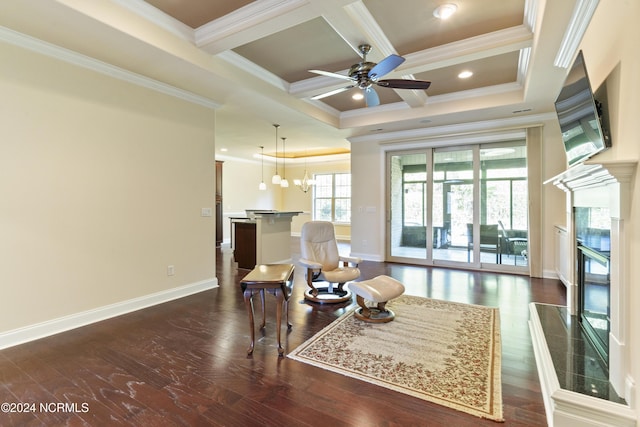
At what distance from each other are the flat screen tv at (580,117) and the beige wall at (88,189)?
420 centimetres

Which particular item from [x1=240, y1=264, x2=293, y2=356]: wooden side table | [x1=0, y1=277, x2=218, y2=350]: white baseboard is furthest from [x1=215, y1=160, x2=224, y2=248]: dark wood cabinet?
[x1=240, y1=264, x2=293, y2=356]: wooden side table

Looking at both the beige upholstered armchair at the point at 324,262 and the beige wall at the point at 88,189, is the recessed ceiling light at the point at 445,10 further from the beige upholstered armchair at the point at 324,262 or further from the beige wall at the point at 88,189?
the beige wall at the point at 88,189

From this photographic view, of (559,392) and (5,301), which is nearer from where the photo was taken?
(559,392)

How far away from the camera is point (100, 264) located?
3357 mm

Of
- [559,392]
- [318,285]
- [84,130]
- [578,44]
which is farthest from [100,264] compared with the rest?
[578,44]

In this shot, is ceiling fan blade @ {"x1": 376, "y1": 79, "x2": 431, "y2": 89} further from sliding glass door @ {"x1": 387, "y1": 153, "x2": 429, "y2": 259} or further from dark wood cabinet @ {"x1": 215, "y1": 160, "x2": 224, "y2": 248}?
dark wood cabinet @ {"x1": 215, "y1": 160, "x2": 224, "y2": 248}

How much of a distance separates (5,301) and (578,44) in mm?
5622

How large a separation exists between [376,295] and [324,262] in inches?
49.7

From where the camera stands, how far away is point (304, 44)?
353 cm

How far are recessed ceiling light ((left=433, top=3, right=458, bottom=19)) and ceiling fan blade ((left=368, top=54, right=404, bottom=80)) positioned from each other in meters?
0.69

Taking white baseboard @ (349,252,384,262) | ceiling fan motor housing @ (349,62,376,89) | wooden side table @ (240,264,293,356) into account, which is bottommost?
white baseboard @ (349,252,384,262)

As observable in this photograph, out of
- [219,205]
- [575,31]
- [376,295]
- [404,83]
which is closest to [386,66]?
[404,83]

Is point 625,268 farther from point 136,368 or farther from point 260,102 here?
point 260,102

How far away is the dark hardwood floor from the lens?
5.97 feet
